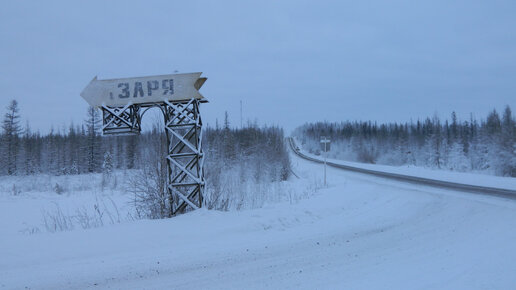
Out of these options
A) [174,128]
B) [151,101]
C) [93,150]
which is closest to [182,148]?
[174,128]

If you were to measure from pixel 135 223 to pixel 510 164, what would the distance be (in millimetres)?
39657

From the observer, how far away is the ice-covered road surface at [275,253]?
4633 millimetres

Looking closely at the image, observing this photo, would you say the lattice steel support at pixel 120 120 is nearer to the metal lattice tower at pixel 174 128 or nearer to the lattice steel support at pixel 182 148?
the metal lattice tower at pixel 174 128

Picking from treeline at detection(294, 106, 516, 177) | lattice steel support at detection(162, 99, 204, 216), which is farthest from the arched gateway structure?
treeline at detection(294, 106, 516, 177)

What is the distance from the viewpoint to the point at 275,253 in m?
6.02

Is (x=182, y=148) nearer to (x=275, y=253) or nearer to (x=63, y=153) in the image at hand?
(x=275, y=253)

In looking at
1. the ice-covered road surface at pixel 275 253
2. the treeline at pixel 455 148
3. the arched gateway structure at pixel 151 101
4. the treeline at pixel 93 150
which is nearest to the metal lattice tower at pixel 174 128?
the arched gateway structure at pixel 151 101

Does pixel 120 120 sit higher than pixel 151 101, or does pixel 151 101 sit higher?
pixel 151 101

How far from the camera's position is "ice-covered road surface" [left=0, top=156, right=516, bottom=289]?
4633 millimetres

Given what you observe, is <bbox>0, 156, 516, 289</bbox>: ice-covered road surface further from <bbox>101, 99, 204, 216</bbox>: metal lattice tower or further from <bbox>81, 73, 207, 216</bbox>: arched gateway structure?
<bbox>81, 73, 207, 216</bbox>: arched gateway structure

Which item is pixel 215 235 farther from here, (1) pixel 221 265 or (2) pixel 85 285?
(2) pixel 85 285

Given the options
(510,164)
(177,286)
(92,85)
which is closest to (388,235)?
(177,286)

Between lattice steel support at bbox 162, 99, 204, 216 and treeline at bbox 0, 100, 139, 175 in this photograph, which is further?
treeline at bbox 0, 100, 139, 175

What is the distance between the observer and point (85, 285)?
15.2ft
